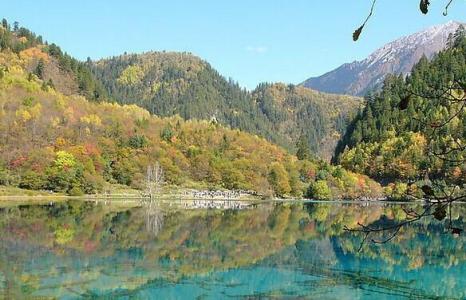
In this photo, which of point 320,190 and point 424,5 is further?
point 320,190

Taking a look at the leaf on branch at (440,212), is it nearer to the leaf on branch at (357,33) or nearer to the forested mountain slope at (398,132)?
the leaf on branch at (357,33)

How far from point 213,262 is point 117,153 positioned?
91.3m

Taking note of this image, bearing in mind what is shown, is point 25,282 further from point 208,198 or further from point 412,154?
point 412,154

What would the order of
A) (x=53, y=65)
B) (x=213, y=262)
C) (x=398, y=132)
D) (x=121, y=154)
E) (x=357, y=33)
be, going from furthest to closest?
(x=53, y=65) → (x=398, y=132) → (x=121, y=154) → (x=213, y=262) → (x=357, y=33)

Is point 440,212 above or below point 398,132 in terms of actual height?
below

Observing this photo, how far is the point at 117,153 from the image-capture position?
12044 centimetres

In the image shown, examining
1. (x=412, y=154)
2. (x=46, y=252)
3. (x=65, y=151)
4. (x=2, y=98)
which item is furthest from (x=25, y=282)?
(x=412, y=154)

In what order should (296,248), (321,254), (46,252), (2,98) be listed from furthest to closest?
(2,98) → (296,248) → (321,254) → (46,252)

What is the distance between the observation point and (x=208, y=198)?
115375 mm

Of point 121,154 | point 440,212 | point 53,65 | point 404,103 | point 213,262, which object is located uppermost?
point 53,65

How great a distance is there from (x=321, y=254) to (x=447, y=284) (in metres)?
10.6

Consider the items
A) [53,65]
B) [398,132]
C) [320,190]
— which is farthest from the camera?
[53,65]

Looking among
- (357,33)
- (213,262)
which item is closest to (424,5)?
(357,33)

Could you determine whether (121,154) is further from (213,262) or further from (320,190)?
(213,262)
